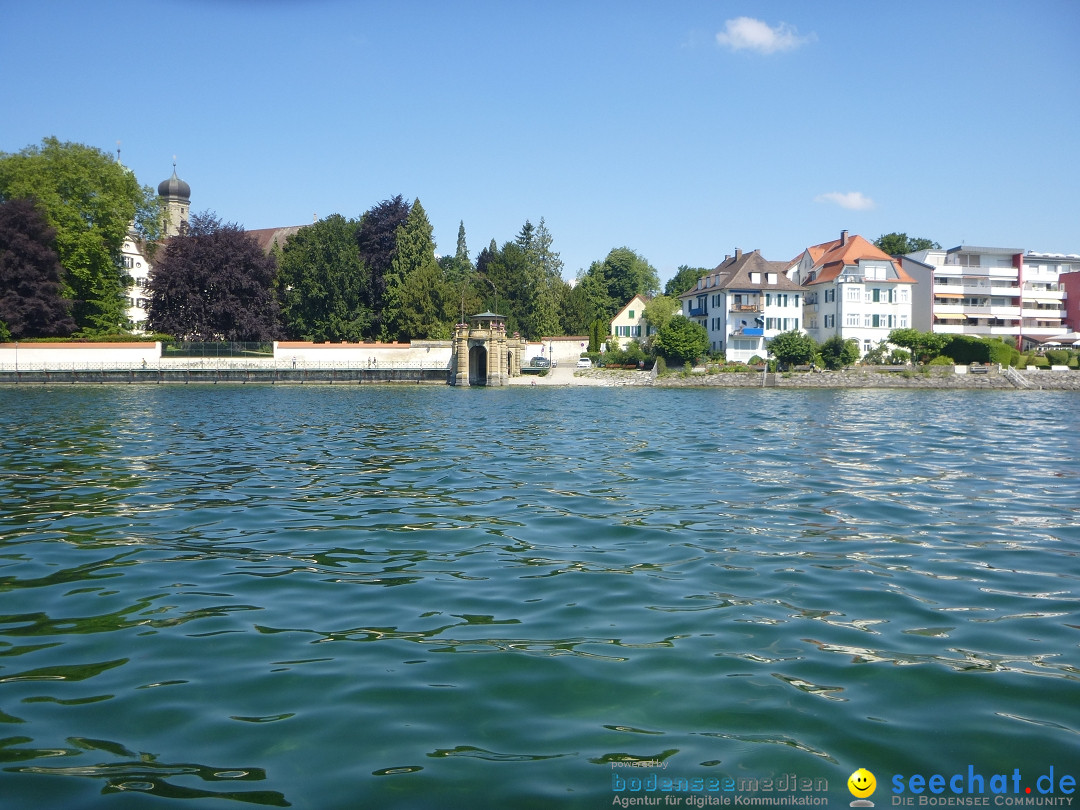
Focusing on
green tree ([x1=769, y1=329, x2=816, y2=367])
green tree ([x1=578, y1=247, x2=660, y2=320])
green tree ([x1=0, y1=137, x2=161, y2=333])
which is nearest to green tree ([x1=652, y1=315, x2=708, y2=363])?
green tree ([x1=769, y1=329, x2=816, y2=367])

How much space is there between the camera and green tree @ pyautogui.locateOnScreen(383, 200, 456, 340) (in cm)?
8062

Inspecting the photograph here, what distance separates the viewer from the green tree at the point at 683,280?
12125 centimetres

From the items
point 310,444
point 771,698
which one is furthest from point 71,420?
point 771,698

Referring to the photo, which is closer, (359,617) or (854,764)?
(854,764)

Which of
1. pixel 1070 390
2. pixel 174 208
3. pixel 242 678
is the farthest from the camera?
pixel 174 208

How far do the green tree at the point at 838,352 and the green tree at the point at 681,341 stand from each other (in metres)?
10.4

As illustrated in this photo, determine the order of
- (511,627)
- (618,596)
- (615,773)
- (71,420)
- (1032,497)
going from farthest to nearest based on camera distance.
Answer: (71,420) → (1032,497) → (618,596) → (511,627) → (615,773)

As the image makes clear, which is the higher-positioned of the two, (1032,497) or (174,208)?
(174,208)

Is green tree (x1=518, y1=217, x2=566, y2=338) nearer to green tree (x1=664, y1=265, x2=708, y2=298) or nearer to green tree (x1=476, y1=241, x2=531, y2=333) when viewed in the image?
green tree (x1=476, y1=241, x2=531, y2=333)

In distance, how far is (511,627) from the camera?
680 cm

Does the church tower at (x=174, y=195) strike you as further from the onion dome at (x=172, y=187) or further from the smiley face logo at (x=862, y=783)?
the smiley face logo at (x=862, y=783)

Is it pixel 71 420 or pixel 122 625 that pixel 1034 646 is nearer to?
pixel 122 625

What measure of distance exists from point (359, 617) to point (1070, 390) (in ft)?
238

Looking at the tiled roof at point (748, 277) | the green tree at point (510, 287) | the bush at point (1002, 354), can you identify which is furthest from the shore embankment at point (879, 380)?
the green tree at point (510, 287)
